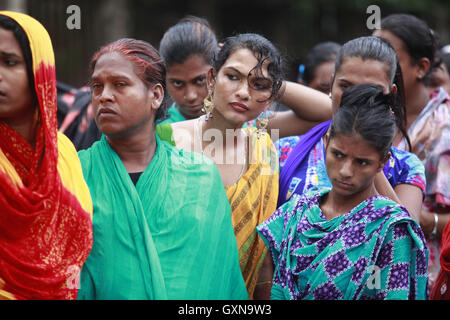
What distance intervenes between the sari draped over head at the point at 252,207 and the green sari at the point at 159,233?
239 mm

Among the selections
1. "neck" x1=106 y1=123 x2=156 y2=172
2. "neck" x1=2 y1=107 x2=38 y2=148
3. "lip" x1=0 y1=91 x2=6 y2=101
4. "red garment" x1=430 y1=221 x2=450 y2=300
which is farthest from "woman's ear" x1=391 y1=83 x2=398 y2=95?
"lip" x1=0 y1=91 x2=6 y2=101

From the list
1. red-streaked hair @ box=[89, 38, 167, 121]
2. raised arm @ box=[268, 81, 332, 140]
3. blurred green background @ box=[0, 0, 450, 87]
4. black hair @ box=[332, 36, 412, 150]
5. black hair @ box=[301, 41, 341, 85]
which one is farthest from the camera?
blurred green background @ box=[0, 0, 450, 87]

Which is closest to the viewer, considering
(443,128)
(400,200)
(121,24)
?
(400,200)

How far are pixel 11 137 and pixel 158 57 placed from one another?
78 cm

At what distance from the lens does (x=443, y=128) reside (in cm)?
365

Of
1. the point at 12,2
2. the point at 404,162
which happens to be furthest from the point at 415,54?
the point at 12,2

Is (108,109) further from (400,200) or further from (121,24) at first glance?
(121,24)

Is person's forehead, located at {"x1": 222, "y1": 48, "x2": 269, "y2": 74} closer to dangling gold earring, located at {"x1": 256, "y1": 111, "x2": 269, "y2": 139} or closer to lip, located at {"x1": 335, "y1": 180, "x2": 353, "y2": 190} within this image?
dangling gold earring, located at {"x1": 256, "y1": 111, "x2": 269, "y2": 139}

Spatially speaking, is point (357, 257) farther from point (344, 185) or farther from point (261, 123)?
point (261, 123)

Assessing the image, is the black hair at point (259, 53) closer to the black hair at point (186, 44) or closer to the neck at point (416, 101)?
the black hair at point (186, 44)

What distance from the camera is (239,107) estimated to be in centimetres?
294

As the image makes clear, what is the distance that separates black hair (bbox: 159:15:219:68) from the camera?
362 centimetres

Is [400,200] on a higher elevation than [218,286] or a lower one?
higher

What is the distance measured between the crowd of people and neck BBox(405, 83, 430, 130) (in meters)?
0.68
